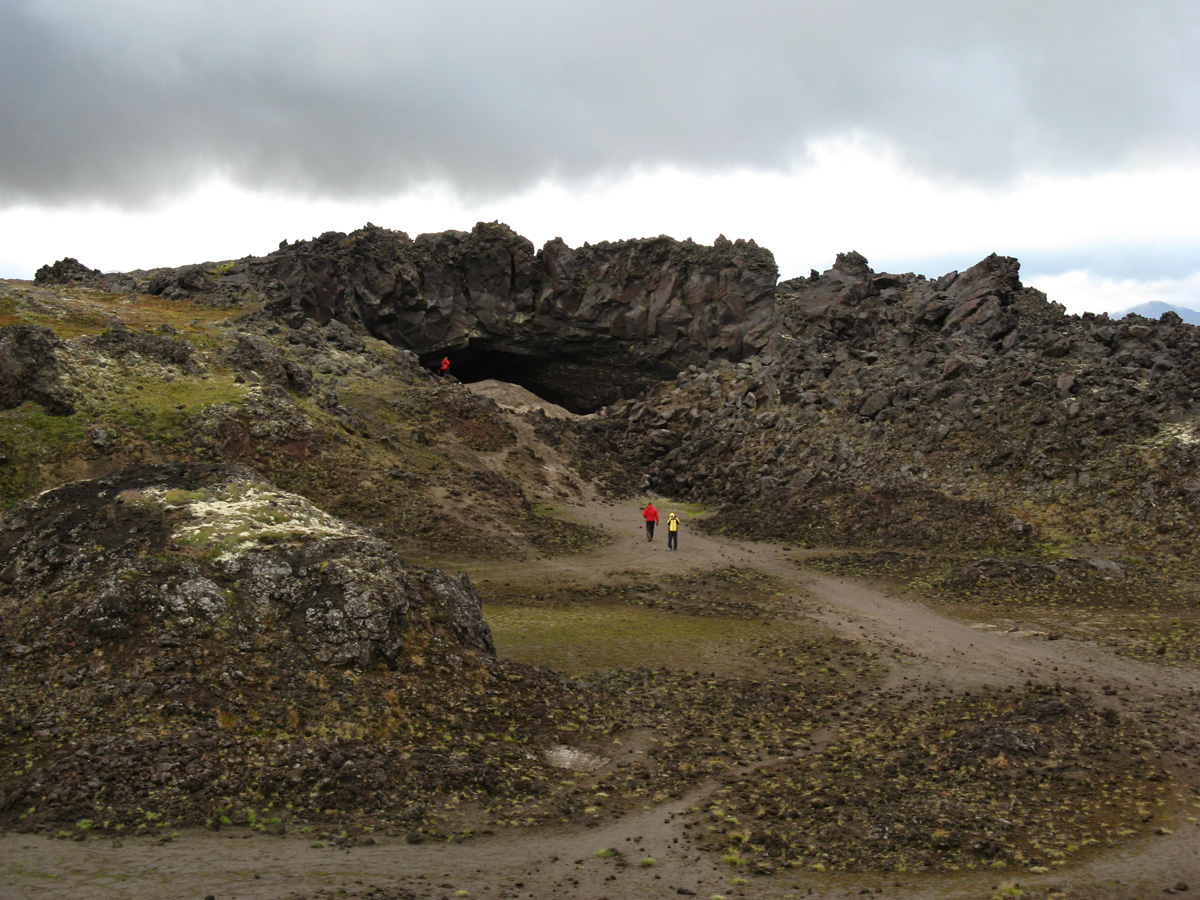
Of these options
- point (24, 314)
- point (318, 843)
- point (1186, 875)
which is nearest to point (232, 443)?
point (24, 314)

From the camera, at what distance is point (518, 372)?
2997 inches

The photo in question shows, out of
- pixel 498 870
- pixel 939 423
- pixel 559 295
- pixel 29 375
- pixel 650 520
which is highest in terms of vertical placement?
pixel 559 295

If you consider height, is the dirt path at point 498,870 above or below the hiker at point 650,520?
below

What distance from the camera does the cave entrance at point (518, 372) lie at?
72.7 meters

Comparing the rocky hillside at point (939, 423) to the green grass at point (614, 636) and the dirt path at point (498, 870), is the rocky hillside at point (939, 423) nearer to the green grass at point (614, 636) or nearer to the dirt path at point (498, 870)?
the green grass at point (614, 636)

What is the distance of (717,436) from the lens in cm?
5669

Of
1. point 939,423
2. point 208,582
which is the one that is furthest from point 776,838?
point 939,423

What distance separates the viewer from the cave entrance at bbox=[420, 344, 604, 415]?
238 feet

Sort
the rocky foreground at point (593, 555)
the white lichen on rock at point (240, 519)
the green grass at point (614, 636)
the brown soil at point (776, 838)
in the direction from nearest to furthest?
the brown soil at point (776, 838), the rocky foreground at point (593, 555), the white lichen on rock at point (240, 519), the green grass at point (614, 636)

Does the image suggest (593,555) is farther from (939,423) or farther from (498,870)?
(498,870)

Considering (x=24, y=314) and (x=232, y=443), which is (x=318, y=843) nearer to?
(x=232, y=443)

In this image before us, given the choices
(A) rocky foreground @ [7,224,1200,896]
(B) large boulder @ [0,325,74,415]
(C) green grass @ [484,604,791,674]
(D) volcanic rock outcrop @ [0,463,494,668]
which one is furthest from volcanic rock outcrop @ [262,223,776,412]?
(D) volcanic rock outcrop @ [0,463,494,668]

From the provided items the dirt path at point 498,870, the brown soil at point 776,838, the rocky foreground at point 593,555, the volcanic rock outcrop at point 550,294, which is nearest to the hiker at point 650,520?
the rocky foreground at point 593,555

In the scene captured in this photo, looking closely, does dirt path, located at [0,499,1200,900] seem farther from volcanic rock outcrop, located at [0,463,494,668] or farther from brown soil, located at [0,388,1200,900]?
volcanic rock outcrop, located at [0,463,494,668]
